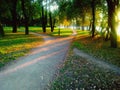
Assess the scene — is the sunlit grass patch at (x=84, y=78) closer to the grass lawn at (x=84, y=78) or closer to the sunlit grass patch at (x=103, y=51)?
the grass lawn at (x=84, y=78)

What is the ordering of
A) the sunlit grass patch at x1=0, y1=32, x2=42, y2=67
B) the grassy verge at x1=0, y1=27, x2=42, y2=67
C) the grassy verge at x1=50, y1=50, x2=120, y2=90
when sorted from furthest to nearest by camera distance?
the sunlit grass patch at x1=0, y1=32, x2=42, y2=67
the grassy verge at x1=0, y1=27, x2=42, y2=67
the grassy verge at x1=50, y1=50, x2=120, y2=90

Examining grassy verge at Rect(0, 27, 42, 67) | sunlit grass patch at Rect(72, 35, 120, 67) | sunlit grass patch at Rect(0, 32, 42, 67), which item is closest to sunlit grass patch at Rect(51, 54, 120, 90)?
sunlit grass patch at Rect(72, 35, 120, 67)

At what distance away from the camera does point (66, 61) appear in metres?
16.8

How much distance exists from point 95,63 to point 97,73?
3141mm

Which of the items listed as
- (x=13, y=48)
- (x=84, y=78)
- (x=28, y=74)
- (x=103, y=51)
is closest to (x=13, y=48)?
(x=13, y=48)

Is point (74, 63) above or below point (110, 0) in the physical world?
below

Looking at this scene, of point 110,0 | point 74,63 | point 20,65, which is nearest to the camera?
point 20,65

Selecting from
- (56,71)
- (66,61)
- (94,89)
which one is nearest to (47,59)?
(66,61)

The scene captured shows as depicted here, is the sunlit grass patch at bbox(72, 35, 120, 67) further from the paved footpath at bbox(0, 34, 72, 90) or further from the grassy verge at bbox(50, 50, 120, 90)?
the paved footpath at bbox(0, 34, 72, 90)

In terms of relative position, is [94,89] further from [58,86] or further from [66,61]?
[66,61]

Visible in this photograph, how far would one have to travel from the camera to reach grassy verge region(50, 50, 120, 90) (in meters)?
10.6

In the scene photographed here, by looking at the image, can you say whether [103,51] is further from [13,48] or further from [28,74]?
[28,74]

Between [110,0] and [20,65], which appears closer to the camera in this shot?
[20,65]

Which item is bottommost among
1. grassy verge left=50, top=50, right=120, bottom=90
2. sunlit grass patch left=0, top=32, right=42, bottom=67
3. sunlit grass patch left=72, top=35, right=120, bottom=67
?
grassy verge left=50, top=50, right=120, bottom=90
